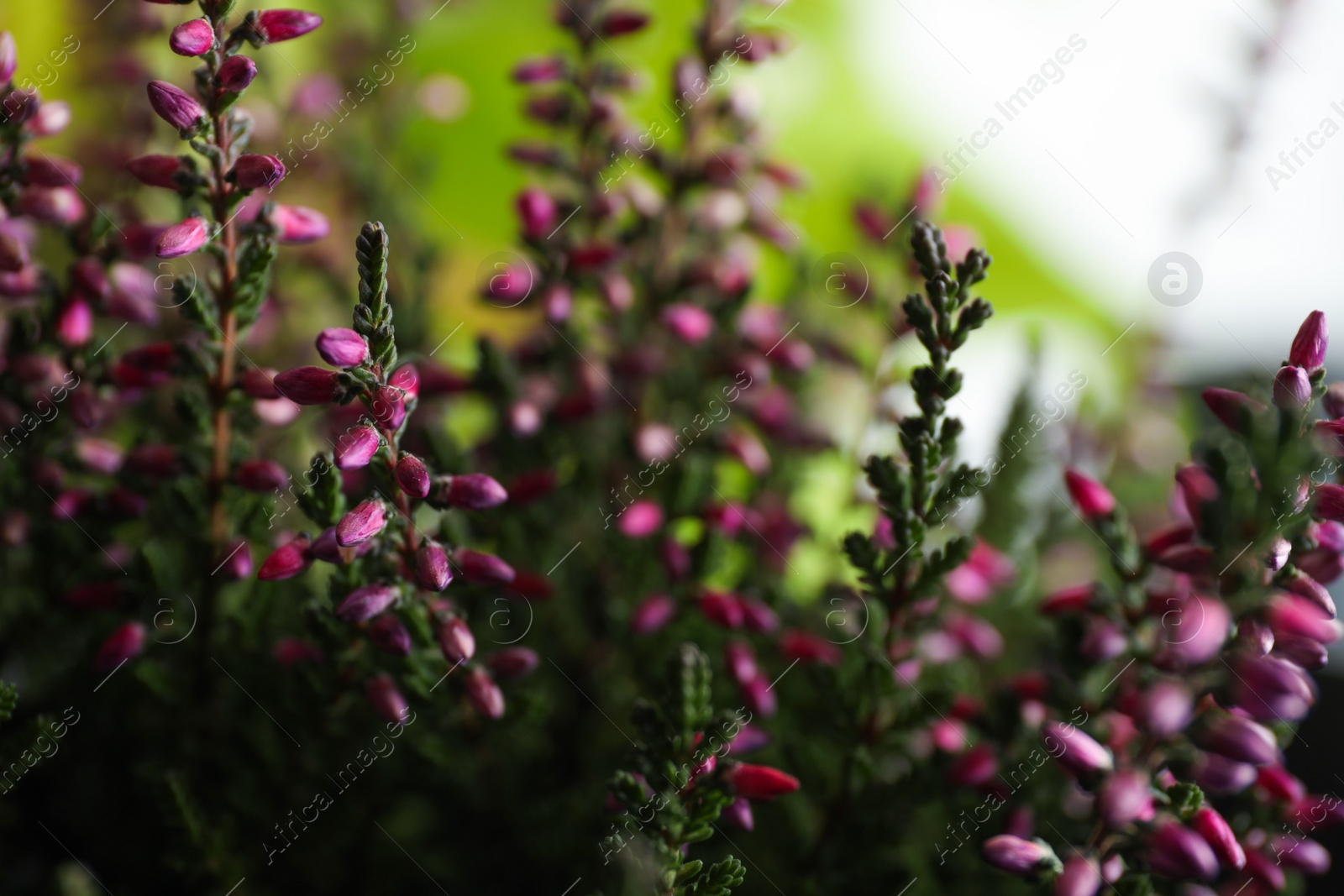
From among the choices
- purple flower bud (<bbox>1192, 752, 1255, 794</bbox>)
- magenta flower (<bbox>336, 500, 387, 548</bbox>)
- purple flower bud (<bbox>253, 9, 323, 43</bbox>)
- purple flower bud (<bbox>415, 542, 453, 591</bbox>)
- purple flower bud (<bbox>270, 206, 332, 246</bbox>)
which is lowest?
purple flower bud (<bbox>1192, 752, 1255, 794</bbox>)

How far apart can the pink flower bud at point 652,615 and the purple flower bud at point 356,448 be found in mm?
198

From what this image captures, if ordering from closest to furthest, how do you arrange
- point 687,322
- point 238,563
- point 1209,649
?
1. point 1209,649
2. point 238,563
3. point 687,322

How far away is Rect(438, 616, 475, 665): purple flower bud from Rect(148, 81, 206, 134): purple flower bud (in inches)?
8.5

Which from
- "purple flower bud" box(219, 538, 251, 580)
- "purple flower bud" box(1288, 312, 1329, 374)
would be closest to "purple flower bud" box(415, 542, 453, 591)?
"purple flower bud" box(219, 538, 251, 580)

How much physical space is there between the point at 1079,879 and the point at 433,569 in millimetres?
252

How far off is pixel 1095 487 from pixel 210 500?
0.40 metres

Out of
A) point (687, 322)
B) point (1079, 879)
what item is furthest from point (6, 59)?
point (1079, 879)

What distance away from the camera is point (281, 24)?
0.40 meters

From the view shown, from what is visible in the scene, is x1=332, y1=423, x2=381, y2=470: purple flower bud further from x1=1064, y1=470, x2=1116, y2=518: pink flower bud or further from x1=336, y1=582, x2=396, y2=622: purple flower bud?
x1=1064, y1=470, x2=1116, y2=518: pink flower bud

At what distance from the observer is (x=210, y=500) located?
1.46 ft

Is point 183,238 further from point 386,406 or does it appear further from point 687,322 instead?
point 687,322

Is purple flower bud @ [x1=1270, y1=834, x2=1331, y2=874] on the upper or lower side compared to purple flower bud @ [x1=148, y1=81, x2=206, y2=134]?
lower

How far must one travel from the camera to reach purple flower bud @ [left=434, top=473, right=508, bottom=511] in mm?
383

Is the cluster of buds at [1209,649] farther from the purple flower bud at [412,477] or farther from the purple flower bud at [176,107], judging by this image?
the purple flower bud at [176,107]
